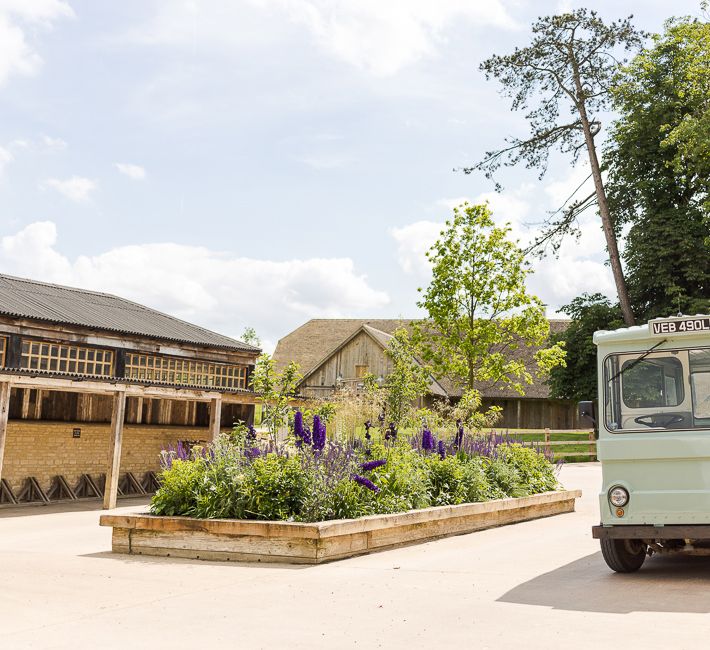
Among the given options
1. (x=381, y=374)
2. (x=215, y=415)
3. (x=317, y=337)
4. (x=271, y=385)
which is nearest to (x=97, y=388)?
(x=215, y=415)

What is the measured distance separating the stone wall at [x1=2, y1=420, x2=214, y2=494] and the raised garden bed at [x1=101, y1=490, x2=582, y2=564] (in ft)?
41.5

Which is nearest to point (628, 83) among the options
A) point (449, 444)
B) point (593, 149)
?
point (593, 149)

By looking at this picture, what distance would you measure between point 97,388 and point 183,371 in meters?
6.38

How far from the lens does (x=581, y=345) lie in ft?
115

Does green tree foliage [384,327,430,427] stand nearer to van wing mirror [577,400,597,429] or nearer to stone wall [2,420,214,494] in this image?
stone wall [2,420,214,494]

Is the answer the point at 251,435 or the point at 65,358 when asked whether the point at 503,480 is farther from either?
the point at 65,358

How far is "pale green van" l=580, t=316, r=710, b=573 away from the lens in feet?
26.1

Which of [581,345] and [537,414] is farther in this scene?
[537,414]

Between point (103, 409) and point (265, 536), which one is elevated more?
point (103, 409)

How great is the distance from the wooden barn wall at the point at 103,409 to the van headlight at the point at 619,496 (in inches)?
688

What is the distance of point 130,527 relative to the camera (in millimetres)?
10375

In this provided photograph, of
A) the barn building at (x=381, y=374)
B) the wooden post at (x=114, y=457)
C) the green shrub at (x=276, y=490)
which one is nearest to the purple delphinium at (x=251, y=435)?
the green shrub at (x=276, y=490)

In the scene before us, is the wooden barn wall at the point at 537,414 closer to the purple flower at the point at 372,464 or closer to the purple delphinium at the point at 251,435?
the purple delphinium at the point at 251,435

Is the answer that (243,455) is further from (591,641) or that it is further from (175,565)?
(591,641)
